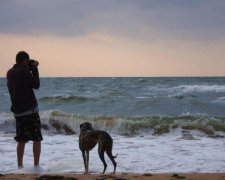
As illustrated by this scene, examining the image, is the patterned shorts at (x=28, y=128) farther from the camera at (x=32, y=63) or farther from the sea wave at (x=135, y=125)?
the sea wave at (x=135, y=125)

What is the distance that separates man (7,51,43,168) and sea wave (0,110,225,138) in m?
6.10

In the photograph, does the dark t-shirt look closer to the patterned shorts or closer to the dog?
the patterned shorts

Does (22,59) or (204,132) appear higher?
(22,59)

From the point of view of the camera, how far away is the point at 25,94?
6234 mm

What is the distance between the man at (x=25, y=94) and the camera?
6.21 meters

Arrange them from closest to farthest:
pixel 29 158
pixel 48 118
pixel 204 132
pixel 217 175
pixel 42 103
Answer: pixel 217 175 < pixel 29 158 < pixel 204 132 < pixel 48 118 < pixel 42 103

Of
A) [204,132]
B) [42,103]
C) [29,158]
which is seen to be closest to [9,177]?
[29,158]

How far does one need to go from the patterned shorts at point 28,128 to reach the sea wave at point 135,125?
6.08m

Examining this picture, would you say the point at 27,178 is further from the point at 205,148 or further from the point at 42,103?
the point at 42,103

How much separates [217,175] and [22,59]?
3.10 meters

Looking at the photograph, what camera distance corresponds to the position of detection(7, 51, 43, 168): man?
20.4ft

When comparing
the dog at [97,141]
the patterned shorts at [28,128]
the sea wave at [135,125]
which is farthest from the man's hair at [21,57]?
the sea wave at [135,125]

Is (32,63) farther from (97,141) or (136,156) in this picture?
(136,156)

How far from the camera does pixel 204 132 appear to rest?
1220 centimetres
